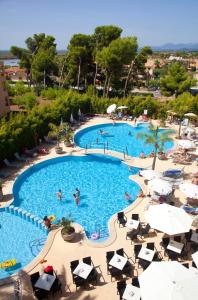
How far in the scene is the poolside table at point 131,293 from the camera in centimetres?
977

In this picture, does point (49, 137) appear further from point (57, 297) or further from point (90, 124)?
point (57, 297)

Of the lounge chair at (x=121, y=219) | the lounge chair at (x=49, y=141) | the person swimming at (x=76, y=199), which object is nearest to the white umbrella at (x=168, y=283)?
the lounge chair at (x=121, y=219)

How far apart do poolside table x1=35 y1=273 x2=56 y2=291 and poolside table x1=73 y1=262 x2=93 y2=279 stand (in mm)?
961

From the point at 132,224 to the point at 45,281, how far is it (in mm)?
5135

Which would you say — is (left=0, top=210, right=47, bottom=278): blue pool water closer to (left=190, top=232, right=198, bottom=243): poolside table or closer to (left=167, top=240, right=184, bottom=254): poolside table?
(left=167, top=240, right=184, bottom=254): poolside table

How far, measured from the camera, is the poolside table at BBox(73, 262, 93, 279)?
10763mm

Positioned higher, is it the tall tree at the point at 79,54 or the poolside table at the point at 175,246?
the tall tree at the point at 79,54

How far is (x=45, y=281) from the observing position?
10.5m

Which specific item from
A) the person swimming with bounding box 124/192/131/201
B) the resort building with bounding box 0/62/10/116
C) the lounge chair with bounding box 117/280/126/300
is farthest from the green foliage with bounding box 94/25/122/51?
the lounge chair with bounding box 117/280/126/300

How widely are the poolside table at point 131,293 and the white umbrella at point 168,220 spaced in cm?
308

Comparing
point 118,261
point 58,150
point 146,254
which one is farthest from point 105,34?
point 118,261

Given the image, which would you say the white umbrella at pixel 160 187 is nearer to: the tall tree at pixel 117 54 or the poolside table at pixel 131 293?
the poolside table at pixel 131 293

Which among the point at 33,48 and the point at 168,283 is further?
the point at 33,48

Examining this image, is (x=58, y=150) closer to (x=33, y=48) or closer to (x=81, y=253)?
(x=81, y=253)
